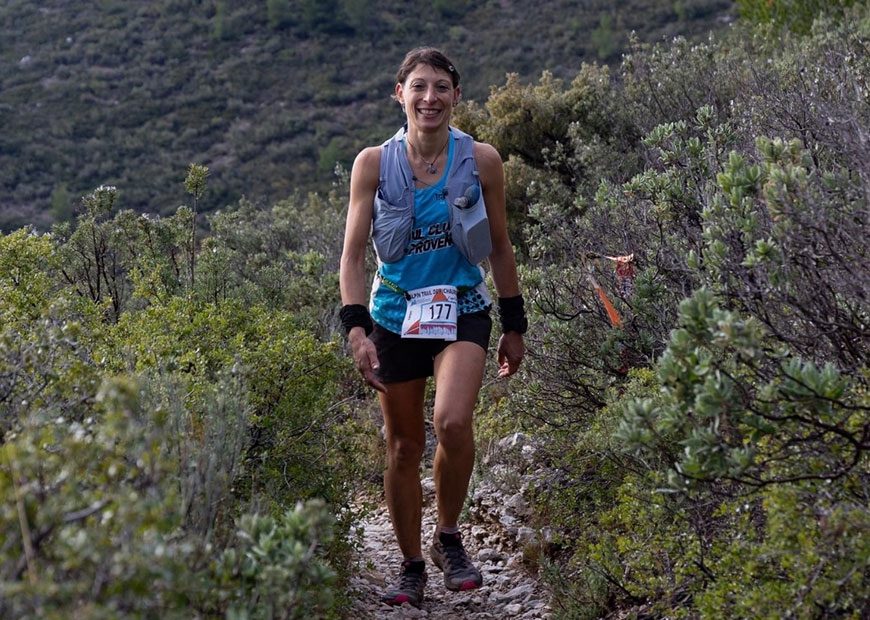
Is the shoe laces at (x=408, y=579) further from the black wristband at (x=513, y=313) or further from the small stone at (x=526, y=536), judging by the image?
the black wristband at (x=513, y=313)

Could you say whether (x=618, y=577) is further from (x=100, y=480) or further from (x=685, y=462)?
(x=100, y=480)

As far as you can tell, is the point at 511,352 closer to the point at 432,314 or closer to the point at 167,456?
the point at 432,314

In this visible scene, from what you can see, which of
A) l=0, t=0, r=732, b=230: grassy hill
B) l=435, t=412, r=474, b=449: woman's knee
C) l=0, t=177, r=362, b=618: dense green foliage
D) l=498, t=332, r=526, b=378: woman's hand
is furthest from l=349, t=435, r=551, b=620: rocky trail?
l=0, t=0, r=732, b=230: grassy hill

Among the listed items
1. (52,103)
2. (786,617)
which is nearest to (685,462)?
(786,617)

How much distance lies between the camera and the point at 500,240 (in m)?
4.55

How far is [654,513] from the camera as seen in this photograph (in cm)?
375

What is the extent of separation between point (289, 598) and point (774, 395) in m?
1.39

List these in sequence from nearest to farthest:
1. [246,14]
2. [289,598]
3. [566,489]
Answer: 1. [289,598]
2. [566,489]
3. [246,14]

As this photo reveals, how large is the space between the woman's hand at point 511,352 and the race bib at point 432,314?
1.54 feet

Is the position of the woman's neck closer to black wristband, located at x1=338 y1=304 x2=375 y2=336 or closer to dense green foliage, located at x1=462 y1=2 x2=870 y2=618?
black wristband, located at x1=338 y1=304 x2=375 y2=336

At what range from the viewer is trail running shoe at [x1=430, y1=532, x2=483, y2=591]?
454 cm

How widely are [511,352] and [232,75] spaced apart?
24.7 m

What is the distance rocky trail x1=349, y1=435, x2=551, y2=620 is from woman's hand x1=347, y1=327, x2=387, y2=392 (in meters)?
0.94

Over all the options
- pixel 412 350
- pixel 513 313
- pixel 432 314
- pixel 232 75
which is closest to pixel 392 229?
pixel 432 314
